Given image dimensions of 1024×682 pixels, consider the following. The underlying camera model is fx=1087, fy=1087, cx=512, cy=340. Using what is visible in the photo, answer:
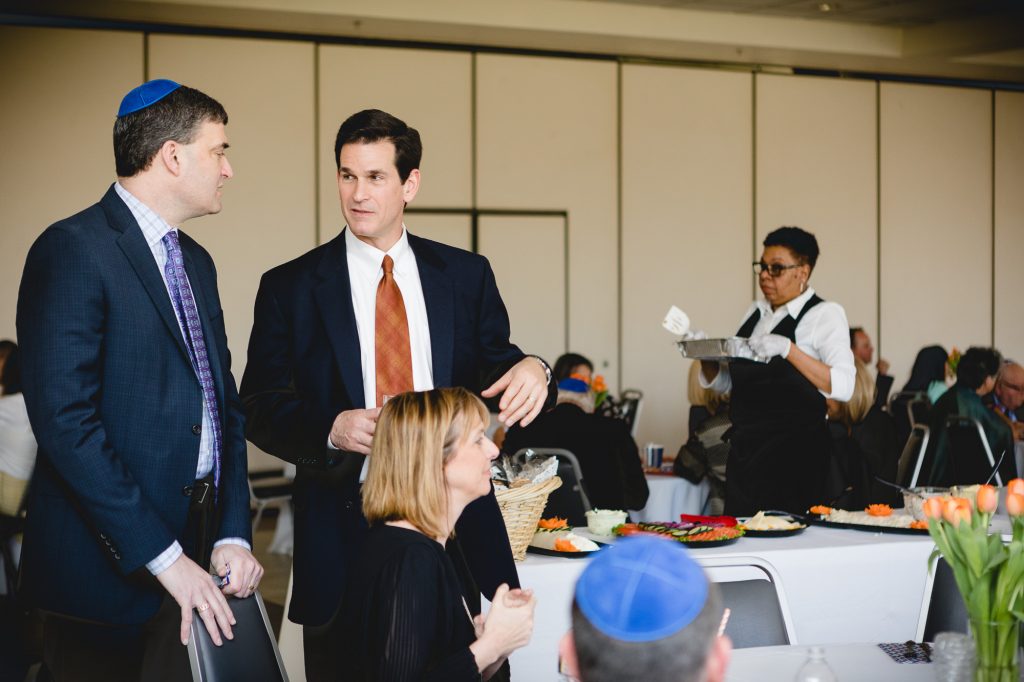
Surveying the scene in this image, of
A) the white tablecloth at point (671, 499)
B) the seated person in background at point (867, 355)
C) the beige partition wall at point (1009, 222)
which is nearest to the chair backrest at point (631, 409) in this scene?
the seated person in background at point (867, 355)

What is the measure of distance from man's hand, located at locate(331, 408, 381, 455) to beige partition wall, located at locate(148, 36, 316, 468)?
20.3ft

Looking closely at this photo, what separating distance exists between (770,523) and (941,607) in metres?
0.66

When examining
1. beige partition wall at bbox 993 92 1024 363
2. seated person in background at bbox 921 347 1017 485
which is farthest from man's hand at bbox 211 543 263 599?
beige partition wall at bbox 993 92 1024 363

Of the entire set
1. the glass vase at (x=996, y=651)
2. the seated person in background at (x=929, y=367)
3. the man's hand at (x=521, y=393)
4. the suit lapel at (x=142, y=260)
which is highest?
the suit lapel at (x=142, y=260)

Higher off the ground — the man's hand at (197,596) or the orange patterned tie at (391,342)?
the orange patterned tie at (391,342)

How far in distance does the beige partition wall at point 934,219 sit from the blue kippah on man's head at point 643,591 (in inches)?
364

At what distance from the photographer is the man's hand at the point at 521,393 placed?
6.75 ft

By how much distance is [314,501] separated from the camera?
7.02 ft

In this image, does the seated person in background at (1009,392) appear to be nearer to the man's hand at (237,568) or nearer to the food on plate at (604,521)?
the food on plate at (604,521)

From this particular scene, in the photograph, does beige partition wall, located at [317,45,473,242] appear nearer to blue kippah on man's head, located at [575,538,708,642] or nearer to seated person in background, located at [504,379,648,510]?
seated person in background, located at [504,379,648,510]

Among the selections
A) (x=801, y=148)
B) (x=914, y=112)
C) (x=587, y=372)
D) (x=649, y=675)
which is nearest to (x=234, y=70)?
(x=587, y=372)

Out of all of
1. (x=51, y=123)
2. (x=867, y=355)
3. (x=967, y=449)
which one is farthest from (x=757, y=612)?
(x=51, y=123)

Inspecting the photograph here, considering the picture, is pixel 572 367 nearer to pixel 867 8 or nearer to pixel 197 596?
pixel 867 8

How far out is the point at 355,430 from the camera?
1.97m
